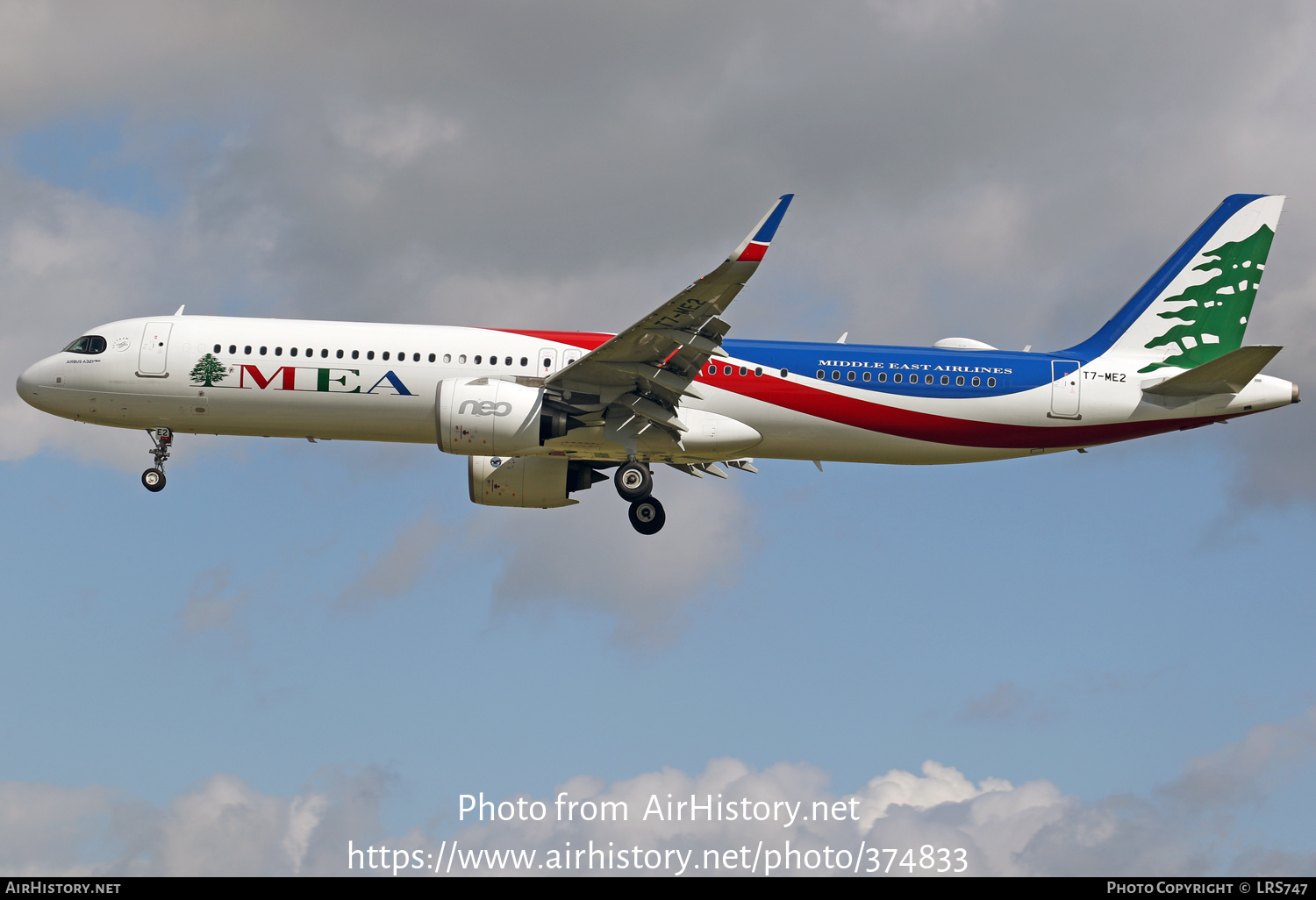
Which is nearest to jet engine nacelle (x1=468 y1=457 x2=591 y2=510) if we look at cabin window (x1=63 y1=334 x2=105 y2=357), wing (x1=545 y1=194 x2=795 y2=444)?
wing (x1=545 y1=194 x2=795 y2=444)

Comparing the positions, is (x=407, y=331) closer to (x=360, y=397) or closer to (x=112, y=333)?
(x=360, y=397)

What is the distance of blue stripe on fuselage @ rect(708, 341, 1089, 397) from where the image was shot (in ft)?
137

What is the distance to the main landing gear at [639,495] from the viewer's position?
42.2 metres

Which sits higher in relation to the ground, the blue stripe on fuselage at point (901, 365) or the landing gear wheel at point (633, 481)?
the blue stripe on fuselage at point (901, 365)

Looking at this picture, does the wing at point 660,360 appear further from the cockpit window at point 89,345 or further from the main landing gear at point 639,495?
the cockpit window at point 89,345

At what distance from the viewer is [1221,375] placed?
40938mm

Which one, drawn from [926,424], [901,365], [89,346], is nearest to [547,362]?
[901,365]

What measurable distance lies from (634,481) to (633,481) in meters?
0.04

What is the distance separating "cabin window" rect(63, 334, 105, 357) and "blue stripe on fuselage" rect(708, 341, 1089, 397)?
1747 cm

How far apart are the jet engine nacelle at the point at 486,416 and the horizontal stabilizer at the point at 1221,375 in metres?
17.4

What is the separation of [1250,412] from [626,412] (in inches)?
685

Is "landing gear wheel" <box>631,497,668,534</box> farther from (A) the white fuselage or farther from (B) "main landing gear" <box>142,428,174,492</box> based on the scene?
(B) "main landing gear" <box>142,428,174,492</box>

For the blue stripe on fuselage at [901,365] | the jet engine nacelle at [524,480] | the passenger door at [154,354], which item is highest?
the passenger door at [154,354]

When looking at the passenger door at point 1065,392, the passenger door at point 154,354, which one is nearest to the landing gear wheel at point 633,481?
the passenger door at point 1065,392
